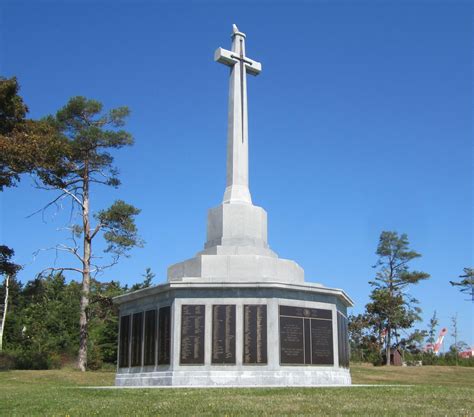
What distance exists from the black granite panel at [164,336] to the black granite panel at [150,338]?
358 mm

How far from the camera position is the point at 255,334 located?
16.8m

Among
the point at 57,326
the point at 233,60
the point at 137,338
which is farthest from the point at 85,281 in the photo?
the point at 57,326

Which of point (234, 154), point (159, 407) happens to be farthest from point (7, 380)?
point (159, 407)

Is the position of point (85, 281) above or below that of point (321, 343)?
above

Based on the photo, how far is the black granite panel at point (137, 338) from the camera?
1841 centimetres

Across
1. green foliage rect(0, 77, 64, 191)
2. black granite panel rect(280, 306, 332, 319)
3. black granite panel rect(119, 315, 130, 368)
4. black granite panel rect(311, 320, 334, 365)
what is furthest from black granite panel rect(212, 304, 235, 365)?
green foliage rect(0, 77, 64, 191)

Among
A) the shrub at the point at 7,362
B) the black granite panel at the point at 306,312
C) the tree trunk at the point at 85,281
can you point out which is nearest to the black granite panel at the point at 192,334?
the black granite panel at the point at 306,312

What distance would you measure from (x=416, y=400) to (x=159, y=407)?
5.28 m

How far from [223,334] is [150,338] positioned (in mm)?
2619

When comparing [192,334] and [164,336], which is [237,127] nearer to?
[192,334]

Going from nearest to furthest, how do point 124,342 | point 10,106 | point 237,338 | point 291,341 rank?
point 237,338 < point 291,341 < point 124,342 < point 10,106

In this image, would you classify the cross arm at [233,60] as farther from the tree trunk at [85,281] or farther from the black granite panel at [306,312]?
the tree trunk at [85,281]

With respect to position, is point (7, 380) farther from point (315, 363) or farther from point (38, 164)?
point (315, 363)

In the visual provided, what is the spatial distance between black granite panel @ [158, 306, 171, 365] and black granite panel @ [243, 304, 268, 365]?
2.30m
